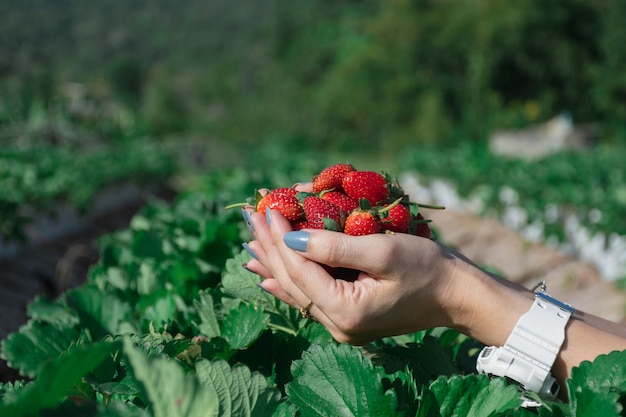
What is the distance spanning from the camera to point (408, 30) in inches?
1581

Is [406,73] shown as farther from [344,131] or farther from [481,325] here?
[481,325]

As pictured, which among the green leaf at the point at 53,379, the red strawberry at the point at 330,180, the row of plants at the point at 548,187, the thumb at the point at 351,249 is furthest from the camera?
the row of plants at the point at 548,187

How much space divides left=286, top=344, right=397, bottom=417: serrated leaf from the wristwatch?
352mm

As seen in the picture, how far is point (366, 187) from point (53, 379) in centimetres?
93

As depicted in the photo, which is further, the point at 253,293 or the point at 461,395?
the point at 253,293

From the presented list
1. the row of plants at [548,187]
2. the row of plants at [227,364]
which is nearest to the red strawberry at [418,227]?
the row of plants at [227,364]

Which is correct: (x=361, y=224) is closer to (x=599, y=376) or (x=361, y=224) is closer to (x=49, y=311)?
(x=599, y=376)

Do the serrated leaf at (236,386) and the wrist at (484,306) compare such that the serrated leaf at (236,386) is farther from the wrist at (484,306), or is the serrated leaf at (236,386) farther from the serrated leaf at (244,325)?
the wrist at (484,306)

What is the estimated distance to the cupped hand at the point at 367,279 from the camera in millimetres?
1418

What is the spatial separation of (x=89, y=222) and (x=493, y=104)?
88.5 ft

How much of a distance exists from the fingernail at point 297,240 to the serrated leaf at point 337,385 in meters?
0.23

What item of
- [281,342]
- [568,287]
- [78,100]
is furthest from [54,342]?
[78,100]

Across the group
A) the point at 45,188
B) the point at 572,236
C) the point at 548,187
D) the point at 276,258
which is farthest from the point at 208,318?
the point at 548,187

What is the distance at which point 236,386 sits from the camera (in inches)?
46.3
